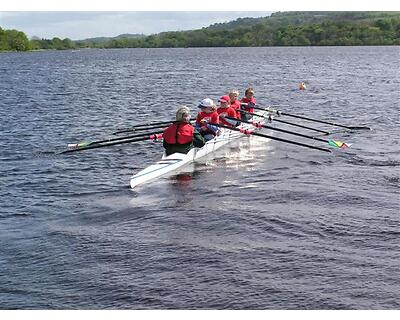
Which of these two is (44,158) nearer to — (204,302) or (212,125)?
(212,125)

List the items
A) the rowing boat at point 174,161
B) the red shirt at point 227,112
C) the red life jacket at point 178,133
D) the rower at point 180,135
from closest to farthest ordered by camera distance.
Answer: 1. the rowing boat at point 174,161
2. the rower at point 180,135
3. the red life jacket at point 178,133
4. the red shirt at point 227,112

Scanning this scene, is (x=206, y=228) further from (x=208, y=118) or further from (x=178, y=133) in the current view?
(x=208, y=118)

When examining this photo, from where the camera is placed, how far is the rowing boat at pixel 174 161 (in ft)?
54.5

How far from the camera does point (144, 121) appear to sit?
3162 centimetres

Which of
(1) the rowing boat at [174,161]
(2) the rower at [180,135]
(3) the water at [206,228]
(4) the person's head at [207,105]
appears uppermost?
(4) the person's head at [207,105]

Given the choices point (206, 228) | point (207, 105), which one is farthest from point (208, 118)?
point (206, 228)

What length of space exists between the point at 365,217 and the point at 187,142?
6.21m

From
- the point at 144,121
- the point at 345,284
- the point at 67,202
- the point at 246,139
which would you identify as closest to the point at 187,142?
the point at 67,202

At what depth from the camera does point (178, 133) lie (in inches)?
698

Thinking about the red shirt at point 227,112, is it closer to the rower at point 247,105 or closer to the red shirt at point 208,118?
the red shirt at point 208,118

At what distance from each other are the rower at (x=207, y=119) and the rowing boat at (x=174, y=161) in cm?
27

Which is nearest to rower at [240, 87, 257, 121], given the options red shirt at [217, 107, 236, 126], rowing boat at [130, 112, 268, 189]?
red shirt at [217, 107, 236, 126]

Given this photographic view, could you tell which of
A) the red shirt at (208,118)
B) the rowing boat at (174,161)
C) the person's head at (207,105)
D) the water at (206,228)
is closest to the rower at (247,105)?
the water at (206,228)

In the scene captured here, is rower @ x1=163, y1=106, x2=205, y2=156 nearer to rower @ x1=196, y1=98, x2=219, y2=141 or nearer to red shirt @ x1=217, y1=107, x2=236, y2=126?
rower @ x1=196, y1=98, x2=219, y2=141
